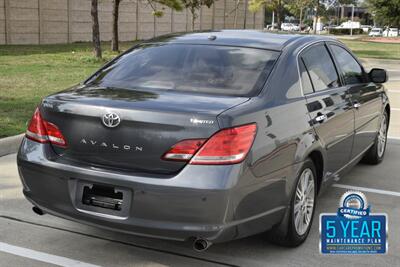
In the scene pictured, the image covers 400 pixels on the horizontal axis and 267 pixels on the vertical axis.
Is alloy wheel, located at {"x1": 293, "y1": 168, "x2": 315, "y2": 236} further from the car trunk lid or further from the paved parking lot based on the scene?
the car trunk lid

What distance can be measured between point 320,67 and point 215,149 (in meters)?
1.96

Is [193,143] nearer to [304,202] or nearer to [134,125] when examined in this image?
[134,125]

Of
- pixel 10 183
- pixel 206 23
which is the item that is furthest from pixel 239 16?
pixel 10 183

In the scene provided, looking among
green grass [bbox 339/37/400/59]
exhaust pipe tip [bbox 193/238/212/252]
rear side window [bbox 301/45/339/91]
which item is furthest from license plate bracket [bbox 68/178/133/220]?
green grass [bbox 339/37/400/59]

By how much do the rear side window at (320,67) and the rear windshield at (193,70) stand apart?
47 centimetres

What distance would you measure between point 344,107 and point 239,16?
55384 millimetres

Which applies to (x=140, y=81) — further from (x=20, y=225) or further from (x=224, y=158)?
(x=20, y=225)

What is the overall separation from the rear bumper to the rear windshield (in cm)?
81

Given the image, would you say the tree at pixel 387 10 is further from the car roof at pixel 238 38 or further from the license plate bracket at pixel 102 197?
the license plate bracket at pixel 102 197

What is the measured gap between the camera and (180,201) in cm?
333

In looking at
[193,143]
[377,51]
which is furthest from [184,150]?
[377,51]

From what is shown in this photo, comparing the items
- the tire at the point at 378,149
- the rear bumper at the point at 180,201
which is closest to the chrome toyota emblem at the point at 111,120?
the rear bumper at the point at 180,201

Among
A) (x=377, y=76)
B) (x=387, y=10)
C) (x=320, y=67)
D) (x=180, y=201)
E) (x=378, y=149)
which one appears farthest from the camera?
(x=387, y=10)

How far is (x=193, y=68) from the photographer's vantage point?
4.31 metres
